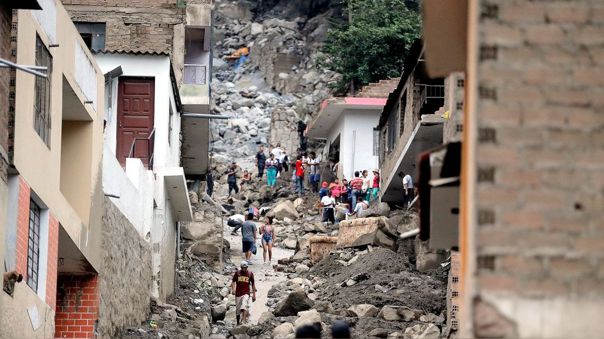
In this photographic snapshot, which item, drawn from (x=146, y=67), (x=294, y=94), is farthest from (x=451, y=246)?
(x=294, y=94)

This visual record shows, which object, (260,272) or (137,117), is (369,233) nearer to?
(260,272)

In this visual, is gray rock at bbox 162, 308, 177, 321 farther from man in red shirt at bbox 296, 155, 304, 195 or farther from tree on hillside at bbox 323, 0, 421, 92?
tree on hillside at bbox 323, 0, 421, 92

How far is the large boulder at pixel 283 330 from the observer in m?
29.4

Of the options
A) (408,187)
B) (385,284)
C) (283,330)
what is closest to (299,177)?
(408,187)

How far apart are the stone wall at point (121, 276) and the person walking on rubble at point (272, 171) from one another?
77.3ft

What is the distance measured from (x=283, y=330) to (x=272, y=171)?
27317 mm

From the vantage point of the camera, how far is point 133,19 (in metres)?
42.7

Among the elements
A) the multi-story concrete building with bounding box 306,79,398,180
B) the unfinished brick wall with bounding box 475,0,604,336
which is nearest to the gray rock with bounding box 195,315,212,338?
the unfinished brick wall with bounding box 475,0,604,336

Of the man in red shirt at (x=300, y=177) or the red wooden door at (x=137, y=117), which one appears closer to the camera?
the red wooden door at (x=137, y=117)

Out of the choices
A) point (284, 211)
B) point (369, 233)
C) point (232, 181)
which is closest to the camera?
point (369, 233)

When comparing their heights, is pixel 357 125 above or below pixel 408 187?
above

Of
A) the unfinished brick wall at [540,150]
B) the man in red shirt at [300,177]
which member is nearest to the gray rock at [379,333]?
the unfinished brick wall at [540,150]

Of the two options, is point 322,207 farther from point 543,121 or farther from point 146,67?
point 543,121

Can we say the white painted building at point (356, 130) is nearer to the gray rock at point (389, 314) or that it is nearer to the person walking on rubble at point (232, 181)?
the person walking on rubble at point (232, 181)
